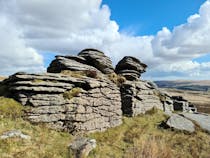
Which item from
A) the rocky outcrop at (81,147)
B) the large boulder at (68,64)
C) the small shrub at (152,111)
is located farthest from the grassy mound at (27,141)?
the small shrub at (152,111)

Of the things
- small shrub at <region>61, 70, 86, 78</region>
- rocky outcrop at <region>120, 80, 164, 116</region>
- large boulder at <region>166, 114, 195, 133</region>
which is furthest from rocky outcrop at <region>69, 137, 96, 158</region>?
rocky outcrop at <region>120, 80, 164, 116</region>

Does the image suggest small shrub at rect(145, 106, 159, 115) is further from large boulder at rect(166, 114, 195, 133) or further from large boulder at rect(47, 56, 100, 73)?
large boulder at rect(47, 56, 100, 73)

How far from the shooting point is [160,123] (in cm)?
2716

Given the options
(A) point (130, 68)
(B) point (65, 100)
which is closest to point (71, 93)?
(B) point (65, 100)

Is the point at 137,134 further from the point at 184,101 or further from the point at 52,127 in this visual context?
the point at 184,101

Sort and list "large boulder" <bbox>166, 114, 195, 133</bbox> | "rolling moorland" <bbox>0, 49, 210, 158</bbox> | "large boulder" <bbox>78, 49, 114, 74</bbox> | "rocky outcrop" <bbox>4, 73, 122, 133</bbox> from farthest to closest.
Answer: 1. "large boulder" <bbox>78, 49, 114, 74</bbox>
2. "large boulder" <bbox>166, 114, 195, 133</bbox>
3. "rocky outcrop" <bbox>4, 73, 122, 133</bbox>
4. "rolling moorland" <bbox>0, 49, 210, 158</bbox>

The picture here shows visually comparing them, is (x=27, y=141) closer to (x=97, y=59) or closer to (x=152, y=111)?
(x=97, y=59)

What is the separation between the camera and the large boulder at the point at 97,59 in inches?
1100

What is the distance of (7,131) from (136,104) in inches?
612

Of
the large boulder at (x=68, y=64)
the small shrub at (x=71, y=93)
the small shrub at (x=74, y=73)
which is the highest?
the large boulder at (x=68, y=64)

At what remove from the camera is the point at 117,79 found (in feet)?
96.5

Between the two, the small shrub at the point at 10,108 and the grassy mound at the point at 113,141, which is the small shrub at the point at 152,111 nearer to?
the grassy mound at the point at 113,141

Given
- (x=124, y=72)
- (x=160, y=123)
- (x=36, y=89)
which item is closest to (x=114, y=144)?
(x=36, y=89)

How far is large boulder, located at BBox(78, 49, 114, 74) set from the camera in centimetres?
2795
